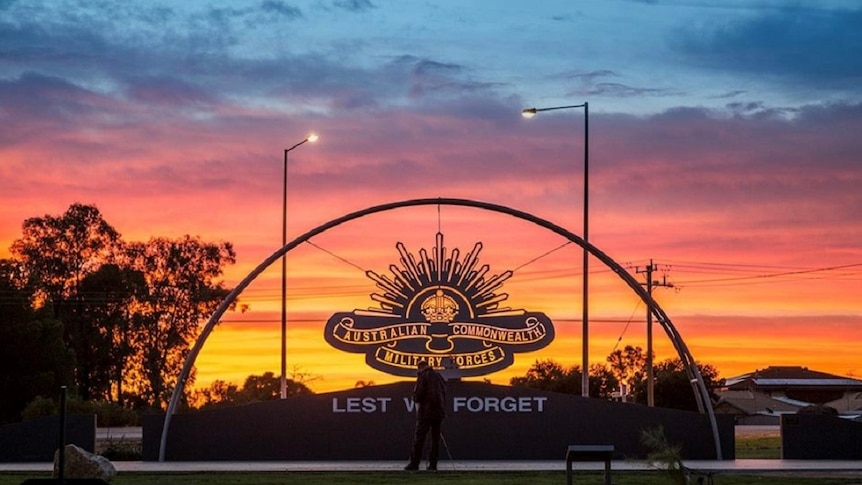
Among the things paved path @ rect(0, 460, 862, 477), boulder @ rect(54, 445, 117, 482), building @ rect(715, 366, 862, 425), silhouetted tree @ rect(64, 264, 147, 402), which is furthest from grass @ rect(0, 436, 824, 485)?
building @ rect(715, 366, 862, 425)

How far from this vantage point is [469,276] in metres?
34.4

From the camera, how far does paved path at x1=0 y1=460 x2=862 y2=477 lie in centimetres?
2978

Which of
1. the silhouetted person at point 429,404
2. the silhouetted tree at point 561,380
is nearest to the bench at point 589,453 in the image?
the silhouetted person at point 429,404

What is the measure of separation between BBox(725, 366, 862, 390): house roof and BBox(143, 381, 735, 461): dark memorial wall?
3882 inches

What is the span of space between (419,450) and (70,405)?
111ft

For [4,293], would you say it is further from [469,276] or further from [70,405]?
[469,276]

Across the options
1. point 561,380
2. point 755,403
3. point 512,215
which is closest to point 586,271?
point 512,215

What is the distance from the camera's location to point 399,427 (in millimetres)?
34188

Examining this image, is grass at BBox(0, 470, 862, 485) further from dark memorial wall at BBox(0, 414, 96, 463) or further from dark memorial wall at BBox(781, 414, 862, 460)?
dark memorial wall at BBox(781, 414, 862, 460)

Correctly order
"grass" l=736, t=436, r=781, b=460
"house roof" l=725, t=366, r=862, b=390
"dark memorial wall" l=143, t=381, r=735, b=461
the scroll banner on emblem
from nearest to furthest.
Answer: "dark memorial wall" l=143, t=381, r=735, b=461 → the scroll banner on emblem → "grass" l=736, t=436, r=781, b=460 → "house roof" l=725, t=366, r=862, b=390

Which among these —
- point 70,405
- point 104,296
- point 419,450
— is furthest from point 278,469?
point 104,296

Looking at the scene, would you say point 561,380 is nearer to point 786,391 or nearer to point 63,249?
point 63,249

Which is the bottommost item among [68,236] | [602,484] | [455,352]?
[602,484]

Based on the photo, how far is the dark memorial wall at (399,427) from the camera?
1345 inches
